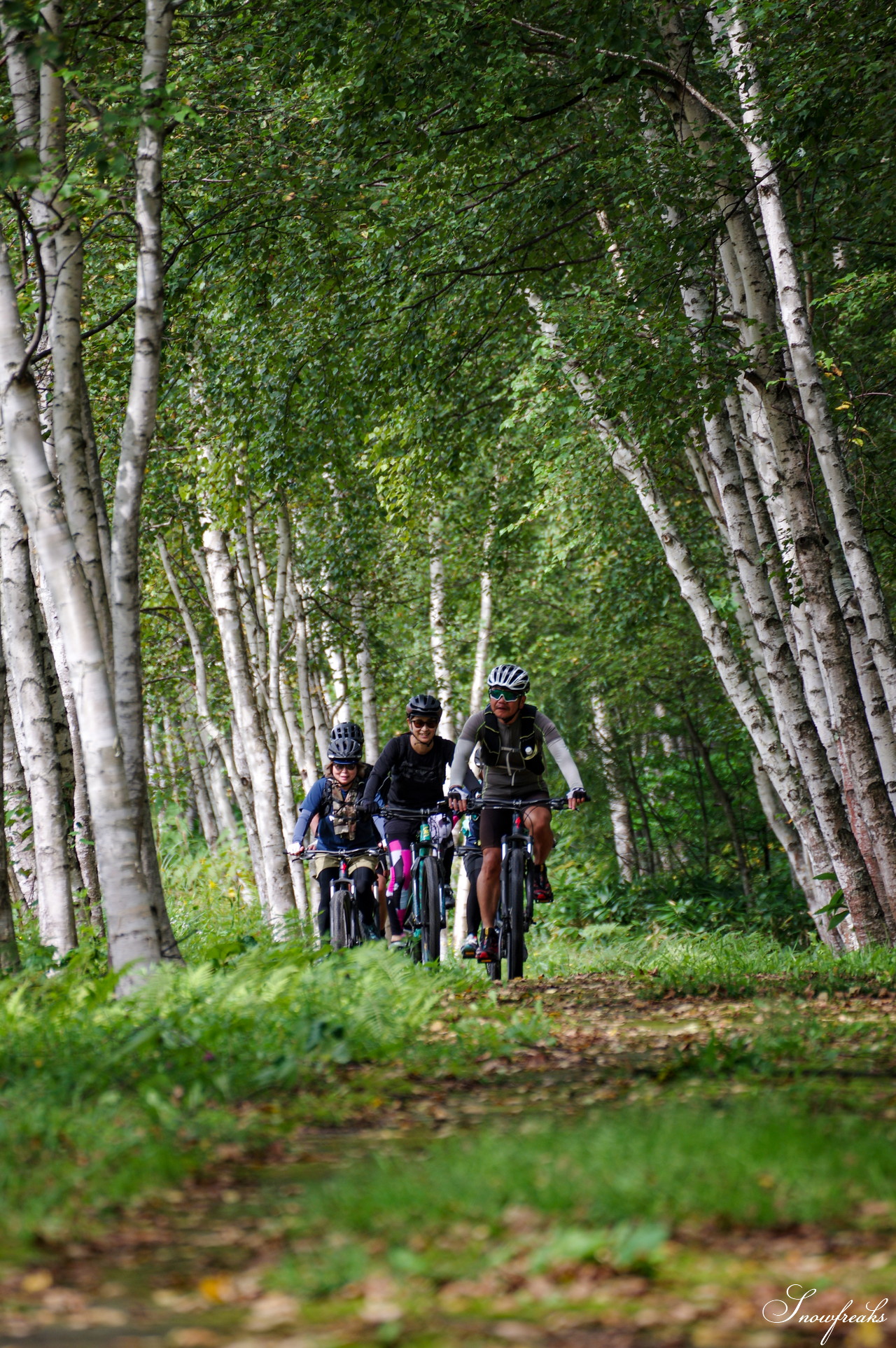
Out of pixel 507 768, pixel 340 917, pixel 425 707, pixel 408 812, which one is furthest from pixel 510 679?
pixel 340 917

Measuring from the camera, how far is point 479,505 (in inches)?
928

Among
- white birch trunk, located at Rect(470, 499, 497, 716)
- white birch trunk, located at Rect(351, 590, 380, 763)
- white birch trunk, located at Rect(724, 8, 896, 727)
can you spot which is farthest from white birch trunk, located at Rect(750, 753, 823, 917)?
white birch trunk, located at Rect(351, 590, 380, 763)

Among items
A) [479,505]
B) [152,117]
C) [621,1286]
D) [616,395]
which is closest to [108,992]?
[621,1286]

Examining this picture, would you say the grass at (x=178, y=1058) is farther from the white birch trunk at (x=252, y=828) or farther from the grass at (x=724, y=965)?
the white birch trunk at (x=252, y=828)

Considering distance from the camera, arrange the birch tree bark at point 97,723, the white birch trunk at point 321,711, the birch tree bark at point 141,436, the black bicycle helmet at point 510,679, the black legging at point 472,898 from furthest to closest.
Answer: the white birch trunk at point 321,711, the black legging at point 472,898, the black bicycle helmet at point 510,679, the birch tree bark at point 141,436, the birch tree bark at point 97,723

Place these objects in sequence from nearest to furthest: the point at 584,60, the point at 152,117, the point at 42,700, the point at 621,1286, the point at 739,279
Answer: the point at 621,1286, the point at 152,117, the point at 42,700, the point at 584,60, the point at 739,279

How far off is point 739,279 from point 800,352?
1.70m

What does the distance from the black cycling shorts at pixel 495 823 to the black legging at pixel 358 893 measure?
142 centimetres

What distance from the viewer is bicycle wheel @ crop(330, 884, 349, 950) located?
10.7m

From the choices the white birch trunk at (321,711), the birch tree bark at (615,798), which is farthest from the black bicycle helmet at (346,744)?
the white birch trunk at (321,711)

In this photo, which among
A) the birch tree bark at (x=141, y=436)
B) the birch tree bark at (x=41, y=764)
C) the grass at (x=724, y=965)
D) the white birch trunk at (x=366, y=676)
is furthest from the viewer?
the white birch trunk at (x=366, y=676)

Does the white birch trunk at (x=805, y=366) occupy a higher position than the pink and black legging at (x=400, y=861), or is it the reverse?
the white birch trunk at (x=805, y=366)

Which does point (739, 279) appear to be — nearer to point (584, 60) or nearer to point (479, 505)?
point (584, 60)

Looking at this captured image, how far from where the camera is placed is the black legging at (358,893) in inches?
427
